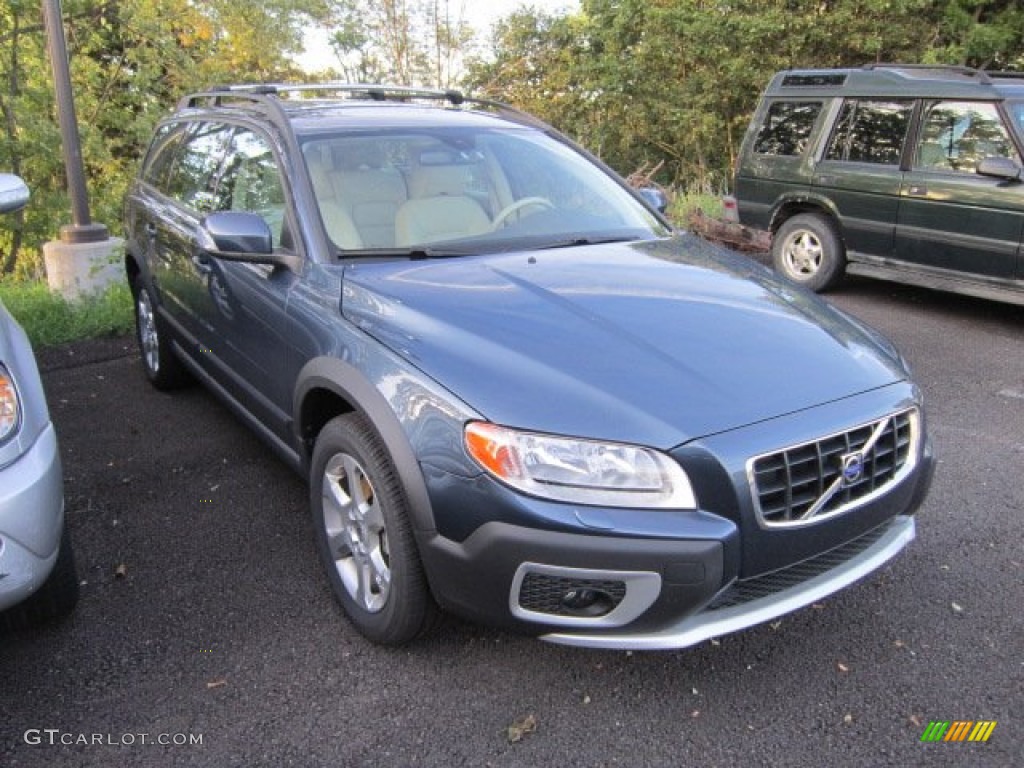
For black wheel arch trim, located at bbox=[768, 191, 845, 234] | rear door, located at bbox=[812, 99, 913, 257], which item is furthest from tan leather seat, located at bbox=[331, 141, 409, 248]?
black wheel arch trim, located at bbox=[768, 191, 845, 234]

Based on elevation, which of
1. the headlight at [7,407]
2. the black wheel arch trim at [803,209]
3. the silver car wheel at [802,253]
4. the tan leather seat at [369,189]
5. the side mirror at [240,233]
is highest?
the tan leather seat at [369,189]

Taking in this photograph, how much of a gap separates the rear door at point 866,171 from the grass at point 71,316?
5.93m

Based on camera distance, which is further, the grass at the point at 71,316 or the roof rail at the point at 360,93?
the grass at the point at 71,316

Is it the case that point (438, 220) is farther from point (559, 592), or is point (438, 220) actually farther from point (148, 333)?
point (148, 333)

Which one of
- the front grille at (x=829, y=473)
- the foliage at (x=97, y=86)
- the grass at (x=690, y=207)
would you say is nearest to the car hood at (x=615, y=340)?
the front grille at (x=829, y=473)

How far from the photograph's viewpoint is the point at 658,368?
238cm

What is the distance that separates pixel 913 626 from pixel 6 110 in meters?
10.6

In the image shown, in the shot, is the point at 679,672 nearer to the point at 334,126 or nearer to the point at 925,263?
the point at 334,126

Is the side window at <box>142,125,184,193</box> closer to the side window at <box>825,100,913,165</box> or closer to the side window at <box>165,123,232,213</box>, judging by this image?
the side window at <box>165,123,232,213</box>

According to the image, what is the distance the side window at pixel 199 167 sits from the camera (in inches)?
159

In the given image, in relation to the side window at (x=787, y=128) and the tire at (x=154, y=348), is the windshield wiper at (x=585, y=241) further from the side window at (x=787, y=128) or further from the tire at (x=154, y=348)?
the side window at (x=787, y=128)

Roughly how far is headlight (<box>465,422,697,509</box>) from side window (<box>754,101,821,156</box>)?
632cm

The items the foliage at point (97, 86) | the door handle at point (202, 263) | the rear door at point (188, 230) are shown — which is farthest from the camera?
the foliage at point (97, 86)

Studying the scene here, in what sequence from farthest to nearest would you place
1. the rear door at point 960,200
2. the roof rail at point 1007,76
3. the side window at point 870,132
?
the side window at point 870,132 < the roof rail at point 1007,76 < the rear door at point 960,200
